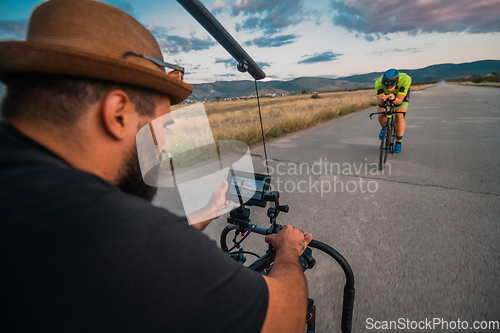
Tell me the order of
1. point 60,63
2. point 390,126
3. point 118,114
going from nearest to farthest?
point 60,63, point 118,114, point 390,126

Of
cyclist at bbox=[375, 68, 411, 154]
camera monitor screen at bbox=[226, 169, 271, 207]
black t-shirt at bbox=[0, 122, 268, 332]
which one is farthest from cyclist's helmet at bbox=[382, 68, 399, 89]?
black t-shirt at bbox=[0, 122, 268, 332]

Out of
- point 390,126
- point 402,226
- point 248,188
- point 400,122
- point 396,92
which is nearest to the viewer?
point 248,188

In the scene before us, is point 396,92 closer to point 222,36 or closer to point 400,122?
point 400,122

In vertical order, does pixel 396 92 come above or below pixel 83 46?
below

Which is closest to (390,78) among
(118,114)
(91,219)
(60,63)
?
(118,114)

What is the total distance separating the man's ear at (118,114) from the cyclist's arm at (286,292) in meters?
0.71

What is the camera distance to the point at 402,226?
2.84 metres

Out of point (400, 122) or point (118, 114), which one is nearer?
point (118, 114)

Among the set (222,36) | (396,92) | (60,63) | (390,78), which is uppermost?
(222,36)

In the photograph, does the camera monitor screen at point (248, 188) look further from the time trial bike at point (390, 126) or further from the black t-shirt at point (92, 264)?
the time trial bike at point (390, 126)

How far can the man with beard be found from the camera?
0.54 metres

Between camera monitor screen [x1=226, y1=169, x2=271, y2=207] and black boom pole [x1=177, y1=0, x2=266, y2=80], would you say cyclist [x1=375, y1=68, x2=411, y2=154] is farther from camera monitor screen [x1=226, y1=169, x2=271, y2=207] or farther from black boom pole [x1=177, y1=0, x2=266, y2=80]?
camera monitor screen [x1=226, y1=169, x2=271, y2=207]

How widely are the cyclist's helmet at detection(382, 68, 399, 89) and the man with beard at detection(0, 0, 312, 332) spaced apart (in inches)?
219

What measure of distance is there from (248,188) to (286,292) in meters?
0.71
